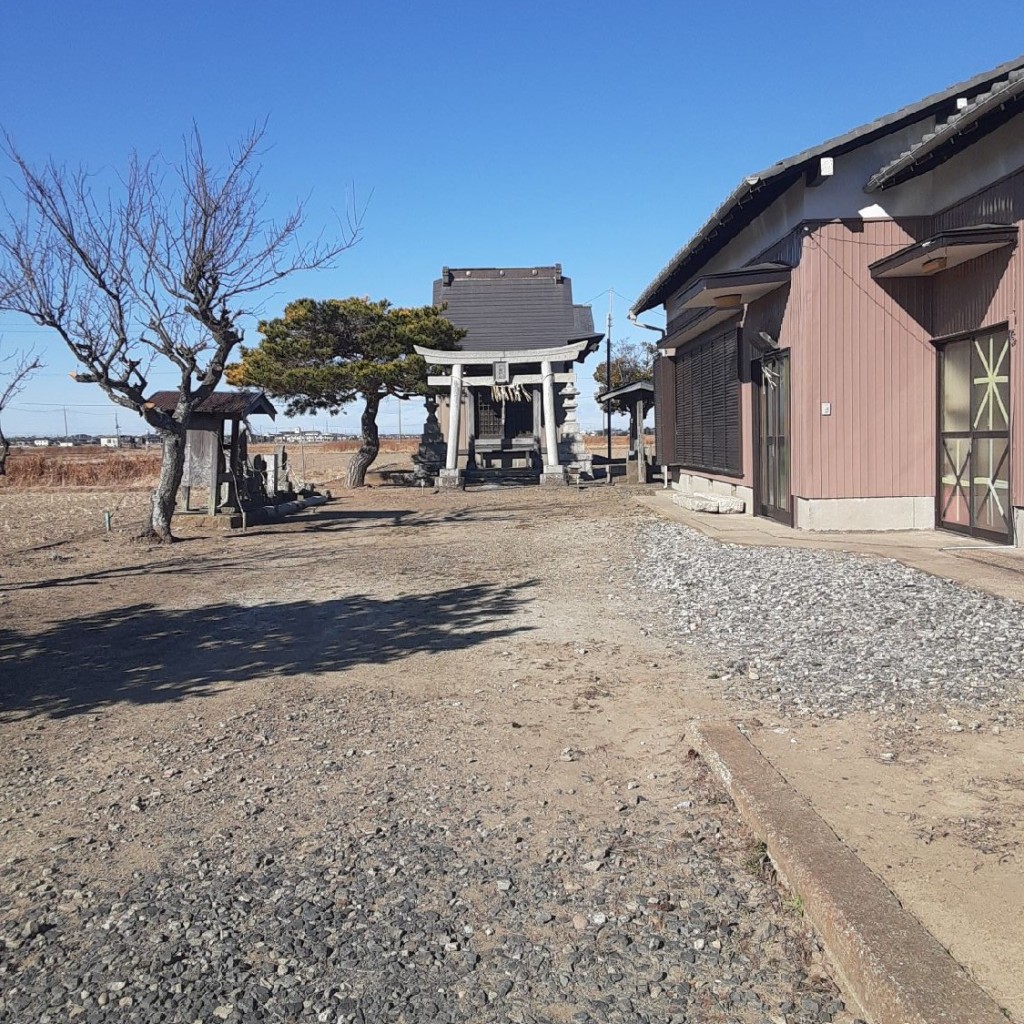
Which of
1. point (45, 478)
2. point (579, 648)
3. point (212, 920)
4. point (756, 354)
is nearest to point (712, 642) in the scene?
point (579, 648)

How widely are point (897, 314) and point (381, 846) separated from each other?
10.2m

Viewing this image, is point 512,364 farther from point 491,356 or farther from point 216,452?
point 216,452

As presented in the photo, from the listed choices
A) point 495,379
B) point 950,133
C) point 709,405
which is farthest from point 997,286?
point 495,379

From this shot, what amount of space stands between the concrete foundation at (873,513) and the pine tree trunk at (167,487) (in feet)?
30.2

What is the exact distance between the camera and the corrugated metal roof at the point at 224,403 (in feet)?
56.7

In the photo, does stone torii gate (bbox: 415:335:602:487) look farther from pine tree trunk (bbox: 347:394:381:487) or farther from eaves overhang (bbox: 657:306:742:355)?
eaves overhang (bbox: 657:306:742:355)

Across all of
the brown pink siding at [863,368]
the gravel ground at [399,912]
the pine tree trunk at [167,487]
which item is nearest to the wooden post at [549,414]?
the pine tree trunk at [167,487]

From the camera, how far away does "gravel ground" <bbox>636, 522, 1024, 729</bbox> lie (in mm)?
5312

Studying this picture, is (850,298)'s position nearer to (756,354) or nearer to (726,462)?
(756,354)

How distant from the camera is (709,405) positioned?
1777 centimetres

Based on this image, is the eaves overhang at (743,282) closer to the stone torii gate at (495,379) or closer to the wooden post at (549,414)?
the wooden post at (549,414)

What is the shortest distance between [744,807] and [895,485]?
909 cm

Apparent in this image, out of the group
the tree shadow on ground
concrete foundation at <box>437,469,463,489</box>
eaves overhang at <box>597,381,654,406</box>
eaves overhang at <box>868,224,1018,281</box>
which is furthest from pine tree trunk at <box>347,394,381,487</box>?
the tree shadow on ground

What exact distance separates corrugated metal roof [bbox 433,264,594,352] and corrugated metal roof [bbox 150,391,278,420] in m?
13.8
